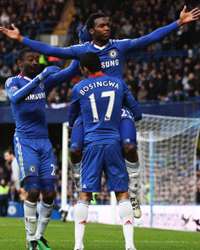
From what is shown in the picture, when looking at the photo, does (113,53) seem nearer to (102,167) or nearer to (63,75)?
(63,75)

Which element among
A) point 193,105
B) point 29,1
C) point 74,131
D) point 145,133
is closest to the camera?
point 74,131

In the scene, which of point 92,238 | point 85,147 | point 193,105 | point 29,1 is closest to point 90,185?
point 85,147

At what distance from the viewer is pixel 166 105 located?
31094 millimetres

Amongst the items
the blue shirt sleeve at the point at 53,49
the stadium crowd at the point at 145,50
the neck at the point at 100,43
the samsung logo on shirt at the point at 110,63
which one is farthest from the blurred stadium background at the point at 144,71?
the blue shirt sleeve at the point at 53,49

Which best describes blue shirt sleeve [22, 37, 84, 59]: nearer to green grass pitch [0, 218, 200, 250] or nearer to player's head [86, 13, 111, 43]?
player's head [86, 13, 111, 43]

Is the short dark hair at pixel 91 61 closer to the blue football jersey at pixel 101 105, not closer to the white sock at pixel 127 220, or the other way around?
the blue football jersey at pixel 101 105

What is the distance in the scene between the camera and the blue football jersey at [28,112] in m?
13.1

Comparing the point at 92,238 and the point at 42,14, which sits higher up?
A: the point at 42,14

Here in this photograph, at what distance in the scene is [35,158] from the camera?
13.0 meters

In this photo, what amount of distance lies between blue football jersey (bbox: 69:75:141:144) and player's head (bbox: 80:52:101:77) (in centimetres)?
10

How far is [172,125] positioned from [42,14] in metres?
17.5

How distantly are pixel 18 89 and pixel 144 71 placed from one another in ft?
68.4

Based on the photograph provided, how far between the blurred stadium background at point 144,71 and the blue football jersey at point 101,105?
1110 cm

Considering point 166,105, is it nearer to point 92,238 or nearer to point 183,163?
point 183,163
